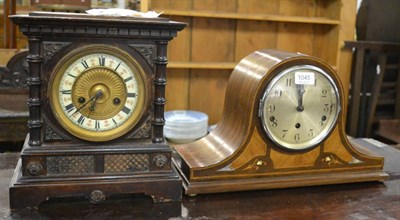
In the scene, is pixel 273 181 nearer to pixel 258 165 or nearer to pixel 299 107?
pixel 258 165

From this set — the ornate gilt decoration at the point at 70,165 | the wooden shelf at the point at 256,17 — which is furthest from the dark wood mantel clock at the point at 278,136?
the wooden shelf at the point at 256,17

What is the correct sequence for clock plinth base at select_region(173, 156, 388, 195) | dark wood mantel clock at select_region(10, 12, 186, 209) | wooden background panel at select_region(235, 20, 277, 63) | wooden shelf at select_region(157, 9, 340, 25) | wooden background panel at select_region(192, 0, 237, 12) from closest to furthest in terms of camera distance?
dark wood mantel clock at select_region(10, 12, 186, 209) < clock plinth base at select_region(173, 156, 388, 195) < wooden shelf at select_region(157, 9, 340, 25) < wooden background panel at select_region(192, 0, 237, 12) < wooden background panel at select_region(235, 20, 277, 63)

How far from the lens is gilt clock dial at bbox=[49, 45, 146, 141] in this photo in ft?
2.92

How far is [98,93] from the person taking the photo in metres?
0.91

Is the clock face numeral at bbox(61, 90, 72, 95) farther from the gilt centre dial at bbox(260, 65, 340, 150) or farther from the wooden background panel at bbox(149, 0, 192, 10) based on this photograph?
the wooden background panel at bbox(149, 0, 192, 10)

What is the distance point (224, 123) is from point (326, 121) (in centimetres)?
24

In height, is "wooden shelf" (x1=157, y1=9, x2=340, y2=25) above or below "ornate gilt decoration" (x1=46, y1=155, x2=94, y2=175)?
above

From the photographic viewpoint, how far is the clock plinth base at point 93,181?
34.8 inches

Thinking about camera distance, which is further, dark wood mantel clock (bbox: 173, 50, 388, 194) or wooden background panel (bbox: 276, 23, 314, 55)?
wooden background panel (bbox: 276, 23, 314, 55)

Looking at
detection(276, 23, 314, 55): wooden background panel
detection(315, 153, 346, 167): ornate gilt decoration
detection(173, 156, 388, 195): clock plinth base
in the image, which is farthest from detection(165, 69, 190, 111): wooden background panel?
detection(315, 153, 346, 167): ornate gilt decoration

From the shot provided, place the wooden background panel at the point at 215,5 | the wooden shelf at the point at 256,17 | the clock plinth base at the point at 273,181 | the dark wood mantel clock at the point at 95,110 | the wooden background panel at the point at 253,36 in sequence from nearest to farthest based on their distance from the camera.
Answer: the dark wood mantel clock at the point at 95,110
the clock plinth base at the point at 273,181
the wooden shelf at the point at 256,17
the wooden background panel at the point at 215,5
the wooden background panel at the point at 253,36

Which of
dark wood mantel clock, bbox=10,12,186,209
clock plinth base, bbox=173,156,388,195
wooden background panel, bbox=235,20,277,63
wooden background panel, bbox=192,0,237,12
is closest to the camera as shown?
dark wood mantel clock, bbox=10,12,186,209

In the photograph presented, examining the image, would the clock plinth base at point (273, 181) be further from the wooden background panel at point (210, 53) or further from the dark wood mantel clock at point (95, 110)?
the wooden background panel at point (210, 53)

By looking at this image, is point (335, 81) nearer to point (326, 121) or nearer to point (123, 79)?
point (326, 121)
